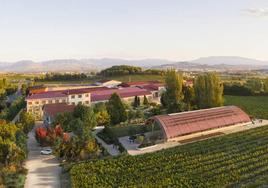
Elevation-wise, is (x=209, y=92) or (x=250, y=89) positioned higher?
(x=209, y=92)

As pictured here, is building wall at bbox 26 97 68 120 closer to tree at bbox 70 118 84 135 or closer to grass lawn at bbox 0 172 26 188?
tree at bbox 70 118 84 135

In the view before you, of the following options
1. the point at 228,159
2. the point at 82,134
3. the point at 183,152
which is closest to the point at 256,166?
the point at 228,159

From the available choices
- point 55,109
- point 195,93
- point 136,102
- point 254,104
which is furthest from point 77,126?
point 254,104

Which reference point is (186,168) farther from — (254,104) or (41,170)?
(254,104)

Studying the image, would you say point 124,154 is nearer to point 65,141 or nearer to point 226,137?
point 65,141

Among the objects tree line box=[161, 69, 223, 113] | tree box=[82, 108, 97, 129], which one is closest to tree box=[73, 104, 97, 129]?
tree box=[82, 108, 97, 129]

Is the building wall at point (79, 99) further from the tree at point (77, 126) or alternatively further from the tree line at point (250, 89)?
the tree line at point (250, 89)

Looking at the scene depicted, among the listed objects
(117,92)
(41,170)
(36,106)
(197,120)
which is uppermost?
(117,92)
